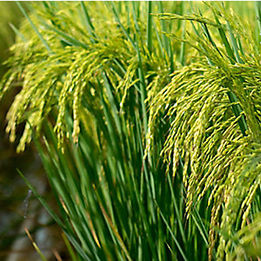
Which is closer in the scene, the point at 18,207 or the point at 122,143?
the point at 122,143

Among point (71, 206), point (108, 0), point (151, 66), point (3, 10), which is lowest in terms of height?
point (71, 206)

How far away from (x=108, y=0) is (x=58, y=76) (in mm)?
251

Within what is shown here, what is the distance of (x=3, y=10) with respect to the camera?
7.66ft

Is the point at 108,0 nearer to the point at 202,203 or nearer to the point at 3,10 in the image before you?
the point at 202,203

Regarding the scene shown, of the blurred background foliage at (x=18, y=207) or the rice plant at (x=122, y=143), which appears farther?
the blurred background foliage at (x=18, y=207)

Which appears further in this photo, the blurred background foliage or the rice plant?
the blurred background foliage

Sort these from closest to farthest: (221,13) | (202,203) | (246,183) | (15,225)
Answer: (246,183) → (221,13) → (202,203) → (15,225)

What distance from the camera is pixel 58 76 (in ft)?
3.22

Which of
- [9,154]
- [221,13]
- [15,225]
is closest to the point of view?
[221,13]

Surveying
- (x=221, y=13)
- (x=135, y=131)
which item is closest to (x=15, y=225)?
(x=135, y=131)

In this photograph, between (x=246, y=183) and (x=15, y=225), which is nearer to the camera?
(x=246, y=183)

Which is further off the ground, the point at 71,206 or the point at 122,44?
the point at 122,44

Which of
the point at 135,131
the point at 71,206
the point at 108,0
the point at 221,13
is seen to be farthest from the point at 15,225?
the point at 221,13

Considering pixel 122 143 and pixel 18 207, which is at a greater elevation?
pixel 122 143
